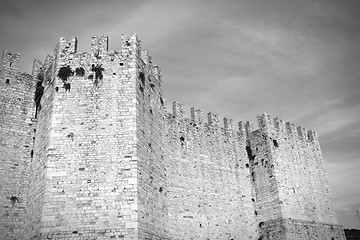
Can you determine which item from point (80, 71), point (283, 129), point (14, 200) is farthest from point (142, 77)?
point (283, 129)

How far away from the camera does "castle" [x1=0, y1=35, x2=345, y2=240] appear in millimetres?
11000

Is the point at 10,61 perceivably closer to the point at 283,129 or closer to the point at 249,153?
the point at 249,153

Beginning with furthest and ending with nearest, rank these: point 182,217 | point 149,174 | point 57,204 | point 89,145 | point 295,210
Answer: point 295,210, point 182,217, point 149,174, point 89,145, point 57,204

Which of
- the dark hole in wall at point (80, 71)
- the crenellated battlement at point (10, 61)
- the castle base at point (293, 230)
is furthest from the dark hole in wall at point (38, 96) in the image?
the castle base at point (293, 230)

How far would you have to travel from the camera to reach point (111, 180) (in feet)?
36.8

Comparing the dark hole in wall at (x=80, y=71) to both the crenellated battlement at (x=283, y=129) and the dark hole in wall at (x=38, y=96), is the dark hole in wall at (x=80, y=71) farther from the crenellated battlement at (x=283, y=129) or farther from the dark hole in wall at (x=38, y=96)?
the crenellated battlement at (x=283, y=129)

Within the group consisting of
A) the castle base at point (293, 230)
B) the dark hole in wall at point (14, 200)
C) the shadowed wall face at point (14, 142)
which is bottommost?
the castle base at point (293, 230)

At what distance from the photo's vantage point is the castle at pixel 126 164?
1100 centimetres

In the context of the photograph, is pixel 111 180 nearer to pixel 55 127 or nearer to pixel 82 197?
pixel 82 197

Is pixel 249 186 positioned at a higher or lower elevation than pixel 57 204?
higher

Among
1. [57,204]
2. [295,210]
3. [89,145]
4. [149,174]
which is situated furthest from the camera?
[295,210]

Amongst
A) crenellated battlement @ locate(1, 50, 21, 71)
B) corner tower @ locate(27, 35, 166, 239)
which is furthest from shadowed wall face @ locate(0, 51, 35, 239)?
corner tower @ locate(27, 35, 166, 239)

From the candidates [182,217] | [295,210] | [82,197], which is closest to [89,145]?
[82,197]

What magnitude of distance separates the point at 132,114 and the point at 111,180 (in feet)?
8.05
